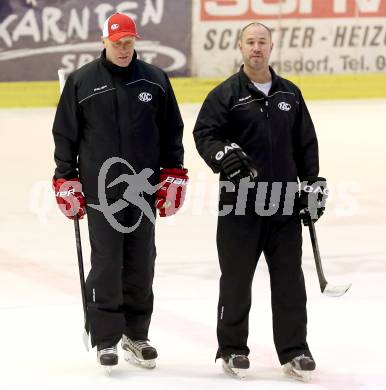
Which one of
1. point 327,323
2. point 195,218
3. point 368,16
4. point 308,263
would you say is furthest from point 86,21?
point 327,323

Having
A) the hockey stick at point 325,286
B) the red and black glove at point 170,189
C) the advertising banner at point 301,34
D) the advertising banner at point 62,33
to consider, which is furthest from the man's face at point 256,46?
the advertising banner at point 301,34

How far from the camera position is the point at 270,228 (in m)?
4.96

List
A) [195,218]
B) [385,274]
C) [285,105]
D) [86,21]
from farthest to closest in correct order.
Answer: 1. [86,21]
2. [195,218]
3. [385,274]
4. [285,105]

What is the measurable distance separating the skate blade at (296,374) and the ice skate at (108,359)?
696 millimetres

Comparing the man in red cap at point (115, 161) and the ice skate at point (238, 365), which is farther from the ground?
the man in red cap at point (115, 161)

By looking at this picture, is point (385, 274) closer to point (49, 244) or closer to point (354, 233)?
point (354, 233)

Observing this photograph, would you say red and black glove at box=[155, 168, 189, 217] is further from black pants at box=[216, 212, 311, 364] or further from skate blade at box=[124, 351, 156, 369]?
skate blade at box=[124, 351, 156, 369]

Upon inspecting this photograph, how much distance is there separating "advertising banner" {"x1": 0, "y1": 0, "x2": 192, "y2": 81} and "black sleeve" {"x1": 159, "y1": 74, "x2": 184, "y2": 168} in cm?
682

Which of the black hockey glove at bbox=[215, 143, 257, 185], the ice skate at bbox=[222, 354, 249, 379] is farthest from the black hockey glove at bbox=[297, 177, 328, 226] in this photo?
the ice skate at bbox=[222, 354, 249, 379]

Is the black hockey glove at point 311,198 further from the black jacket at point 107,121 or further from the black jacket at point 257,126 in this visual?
the black jacket at point 107,121

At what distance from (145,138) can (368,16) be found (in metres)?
7.89

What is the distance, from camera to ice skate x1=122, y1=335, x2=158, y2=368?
5152mm

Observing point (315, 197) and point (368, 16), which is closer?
point (315, 197)

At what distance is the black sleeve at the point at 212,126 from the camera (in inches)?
191
